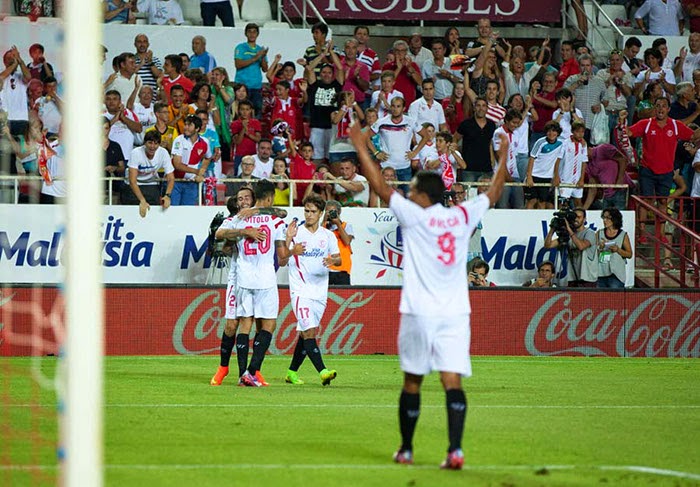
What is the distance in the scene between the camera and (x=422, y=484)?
784cm

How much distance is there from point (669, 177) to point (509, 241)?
3413 mm

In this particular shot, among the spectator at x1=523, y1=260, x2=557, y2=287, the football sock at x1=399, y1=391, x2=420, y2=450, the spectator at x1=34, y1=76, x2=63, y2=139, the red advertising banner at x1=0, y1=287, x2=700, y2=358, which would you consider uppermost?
the spectator at x1=34, y1=76, x2=63, y2=139

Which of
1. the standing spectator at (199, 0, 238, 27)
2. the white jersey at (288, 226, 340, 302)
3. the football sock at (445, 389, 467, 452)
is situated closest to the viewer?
the football sock at (445, 389, 467, 452)

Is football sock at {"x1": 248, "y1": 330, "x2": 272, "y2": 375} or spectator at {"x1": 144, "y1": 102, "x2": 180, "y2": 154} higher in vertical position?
spectator at {"x1": 144, "y1": 102, "x2": 180, "y2": 154}

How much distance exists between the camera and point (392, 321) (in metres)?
20.2

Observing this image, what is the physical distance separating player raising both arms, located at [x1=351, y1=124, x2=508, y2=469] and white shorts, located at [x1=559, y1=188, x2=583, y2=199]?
12.9m

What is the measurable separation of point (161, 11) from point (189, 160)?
5.22 meters

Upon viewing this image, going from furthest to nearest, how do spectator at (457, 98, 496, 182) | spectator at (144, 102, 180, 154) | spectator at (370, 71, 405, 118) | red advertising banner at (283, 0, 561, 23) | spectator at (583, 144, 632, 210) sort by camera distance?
red advertising banner at (283, 0, 561, 23), spectator at (583, 144, 632, 210), spectator at (370, 71, 405, 118), spectator at (457, 98, 496, 182), spectator at (144, 102, 180, 154)

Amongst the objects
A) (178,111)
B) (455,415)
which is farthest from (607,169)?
(455,415)

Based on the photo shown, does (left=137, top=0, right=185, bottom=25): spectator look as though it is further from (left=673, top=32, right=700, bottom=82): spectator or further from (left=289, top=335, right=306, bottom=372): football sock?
(left=289, top=335, right=306, bottom=372): football sock

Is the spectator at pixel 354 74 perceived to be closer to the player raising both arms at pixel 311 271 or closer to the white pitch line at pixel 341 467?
the player raising both arms at pixel 311 271

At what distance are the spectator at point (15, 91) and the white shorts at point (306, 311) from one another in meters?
7.30

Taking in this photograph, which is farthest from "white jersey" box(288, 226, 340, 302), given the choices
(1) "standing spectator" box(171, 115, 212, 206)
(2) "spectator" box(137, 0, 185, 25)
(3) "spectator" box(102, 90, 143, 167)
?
(2) "spectator" box(137, 0, 185, 25)

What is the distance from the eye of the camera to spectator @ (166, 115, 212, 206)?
19.8 metres
